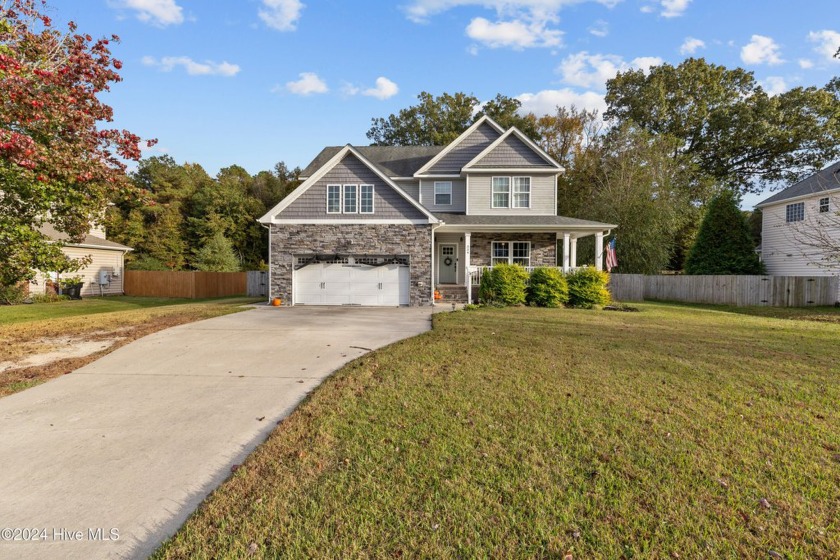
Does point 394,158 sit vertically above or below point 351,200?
above

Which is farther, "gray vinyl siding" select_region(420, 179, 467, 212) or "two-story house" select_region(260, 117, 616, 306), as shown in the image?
"gray vinyl siding" select_region(420, 179, 467, 212)

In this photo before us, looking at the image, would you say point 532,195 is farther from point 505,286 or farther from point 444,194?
point 505,286

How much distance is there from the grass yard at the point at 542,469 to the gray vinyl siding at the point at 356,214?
10.2m

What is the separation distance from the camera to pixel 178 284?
23.5 m

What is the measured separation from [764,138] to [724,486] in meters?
38.7

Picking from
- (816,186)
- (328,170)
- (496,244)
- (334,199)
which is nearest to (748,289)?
(816,186)

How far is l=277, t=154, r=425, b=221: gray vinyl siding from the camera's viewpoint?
15.5m

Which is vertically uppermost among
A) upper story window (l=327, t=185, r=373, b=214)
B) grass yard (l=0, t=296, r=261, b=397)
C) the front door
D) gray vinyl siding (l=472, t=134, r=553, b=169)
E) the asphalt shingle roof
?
gray vinyl siding (l=472, t=134, r=553, b=169)

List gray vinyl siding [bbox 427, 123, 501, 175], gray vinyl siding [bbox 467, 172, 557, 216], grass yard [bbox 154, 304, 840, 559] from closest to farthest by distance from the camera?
grass yard [bbox 154, 304, 840, 559], gray vinyl siding [bbox 467, 172, 557, 216], gray vinyl siding [bbox 427, 123, 501, 175]

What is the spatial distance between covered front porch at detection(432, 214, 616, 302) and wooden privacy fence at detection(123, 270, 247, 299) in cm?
1416

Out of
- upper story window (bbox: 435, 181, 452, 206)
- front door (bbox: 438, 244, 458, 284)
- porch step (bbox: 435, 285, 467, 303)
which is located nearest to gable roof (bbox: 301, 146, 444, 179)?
upper story window (bbox: 435, 181, 452, 206)

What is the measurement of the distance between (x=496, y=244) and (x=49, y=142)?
49.5 ft

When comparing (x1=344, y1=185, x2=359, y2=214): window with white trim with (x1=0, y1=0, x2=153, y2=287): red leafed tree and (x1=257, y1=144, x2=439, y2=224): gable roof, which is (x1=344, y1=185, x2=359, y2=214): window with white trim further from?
(x1=0, y1=0, x2=153, y2=287): red leafed tree

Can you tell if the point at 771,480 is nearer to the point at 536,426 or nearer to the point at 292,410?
the point at 536,426
